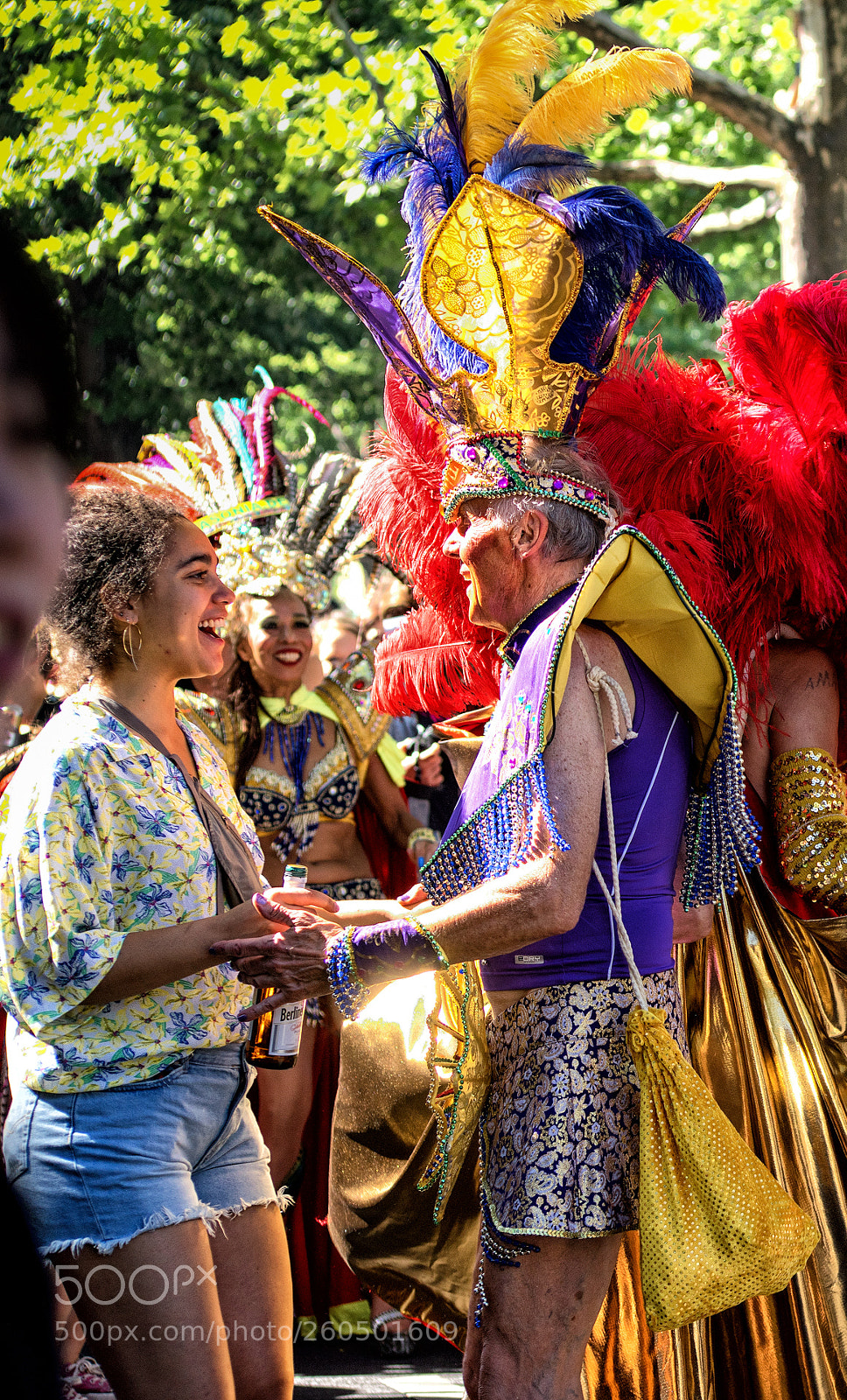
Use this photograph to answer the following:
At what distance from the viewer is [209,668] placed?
273cm

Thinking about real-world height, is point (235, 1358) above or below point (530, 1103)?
below

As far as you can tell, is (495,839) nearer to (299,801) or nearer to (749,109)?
(299,801)

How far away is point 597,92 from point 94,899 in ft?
6.86

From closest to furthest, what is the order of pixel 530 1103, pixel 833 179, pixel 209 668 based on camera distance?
1. pixel 530 1103
2. pixel 209 668
3. pixel 833 179

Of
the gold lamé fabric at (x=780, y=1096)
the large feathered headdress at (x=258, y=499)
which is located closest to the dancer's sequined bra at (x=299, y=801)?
the large feathered headdress at (x=258, y=499)

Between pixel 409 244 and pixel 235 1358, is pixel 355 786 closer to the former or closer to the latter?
pixel 409 244

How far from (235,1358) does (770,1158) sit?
121cm

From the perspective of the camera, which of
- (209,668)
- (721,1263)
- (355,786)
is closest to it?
(721,1263)

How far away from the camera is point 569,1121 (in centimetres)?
221

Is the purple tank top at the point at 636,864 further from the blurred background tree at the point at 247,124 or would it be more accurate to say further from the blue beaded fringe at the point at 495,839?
the blurred background tree at the point at 247,124

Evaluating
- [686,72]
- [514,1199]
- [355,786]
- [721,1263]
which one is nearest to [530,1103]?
[514,1199]

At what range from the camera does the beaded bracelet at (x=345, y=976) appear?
7.33 ft

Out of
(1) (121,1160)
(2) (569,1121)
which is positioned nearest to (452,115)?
(2) (569,1121)
